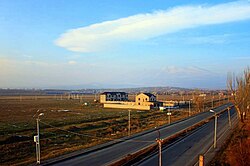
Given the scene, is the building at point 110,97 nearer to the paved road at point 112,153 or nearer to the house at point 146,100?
the house at point 146,100

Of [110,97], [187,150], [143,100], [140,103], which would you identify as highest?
[110,97]

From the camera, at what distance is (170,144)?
30047mm

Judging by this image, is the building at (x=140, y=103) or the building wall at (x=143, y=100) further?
the building wall at (x=143, y=100)

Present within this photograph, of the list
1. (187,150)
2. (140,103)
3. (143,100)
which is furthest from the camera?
(143,100)

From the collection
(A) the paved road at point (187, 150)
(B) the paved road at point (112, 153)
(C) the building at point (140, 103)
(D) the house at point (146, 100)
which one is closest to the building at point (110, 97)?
(C) the building at point (140, 103)

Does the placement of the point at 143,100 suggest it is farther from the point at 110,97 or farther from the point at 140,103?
the point at 110,97

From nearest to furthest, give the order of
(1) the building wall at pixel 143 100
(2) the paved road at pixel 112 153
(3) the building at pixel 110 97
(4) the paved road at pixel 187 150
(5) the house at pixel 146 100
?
1. (2) the paved road at pixel 112 153
2. (4) the paved road at pixel 187 150
3. (5) the house at pixel 146 100
4. (1) the building wall at pixel 143 100
5. (3) the building at pixel 110 97

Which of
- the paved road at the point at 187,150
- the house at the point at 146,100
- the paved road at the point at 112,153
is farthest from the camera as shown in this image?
the house at the point at 146,100

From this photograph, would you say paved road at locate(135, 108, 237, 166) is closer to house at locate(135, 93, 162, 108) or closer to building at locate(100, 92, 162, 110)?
building at locate(100, 92, 162, 110)

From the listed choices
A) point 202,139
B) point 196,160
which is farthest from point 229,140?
point 196,160

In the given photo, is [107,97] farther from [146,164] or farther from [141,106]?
[146,164]

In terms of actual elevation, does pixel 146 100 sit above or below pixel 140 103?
above

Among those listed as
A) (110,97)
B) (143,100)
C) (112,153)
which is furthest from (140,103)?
(112,153)

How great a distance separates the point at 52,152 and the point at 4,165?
476 centimetres
